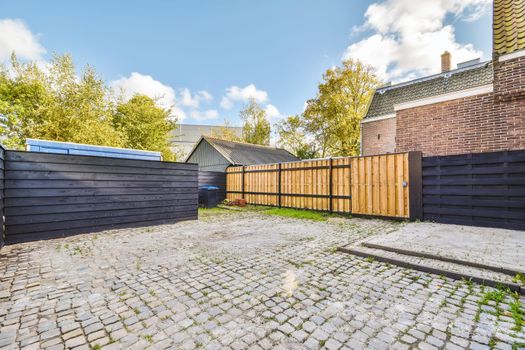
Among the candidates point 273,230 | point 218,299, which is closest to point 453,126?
point 273,230

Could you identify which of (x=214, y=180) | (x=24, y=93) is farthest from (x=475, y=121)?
(x=24, y=93)

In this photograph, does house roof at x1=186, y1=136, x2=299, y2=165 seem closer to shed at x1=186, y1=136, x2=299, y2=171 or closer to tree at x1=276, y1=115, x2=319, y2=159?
shed at x1=186, y1=136, x2=299, y2=171

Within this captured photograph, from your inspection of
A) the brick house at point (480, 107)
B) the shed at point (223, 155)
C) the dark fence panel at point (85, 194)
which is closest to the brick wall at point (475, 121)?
the brick house at point (480, 107)

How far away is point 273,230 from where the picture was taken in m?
5.74

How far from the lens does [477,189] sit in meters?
5.35

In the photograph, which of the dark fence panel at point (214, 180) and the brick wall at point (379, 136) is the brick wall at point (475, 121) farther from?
the dark fence panel at point (214, 180)

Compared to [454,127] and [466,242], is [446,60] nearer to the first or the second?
[454,127]

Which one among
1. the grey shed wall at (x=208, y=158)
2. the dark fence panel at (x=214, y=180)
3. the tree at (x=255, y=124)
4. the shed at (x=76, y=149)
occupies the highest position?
the tree at (x=255, y=124)

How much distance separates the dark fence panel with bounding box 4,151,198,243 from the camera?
4.53 m

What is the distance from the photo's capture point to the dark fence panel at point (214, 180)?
39.9ft

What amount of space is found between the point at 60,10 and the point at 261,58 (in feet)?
31.5

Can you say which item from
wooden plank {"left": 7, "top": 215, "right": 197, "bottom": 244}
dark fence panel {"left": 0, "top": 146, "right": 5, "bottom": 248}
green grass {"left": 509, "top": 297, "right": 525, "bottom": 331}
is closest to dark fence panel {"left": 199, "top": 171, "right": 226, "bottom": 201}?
wooden plank {"left": 7, "top": 215, "right": 197, "bottom": 244}

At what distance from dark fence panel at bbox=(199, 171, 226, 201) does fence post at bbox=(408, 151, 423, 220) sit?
897 cm

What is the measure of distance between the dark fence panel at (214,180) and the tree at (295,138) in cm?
1188
